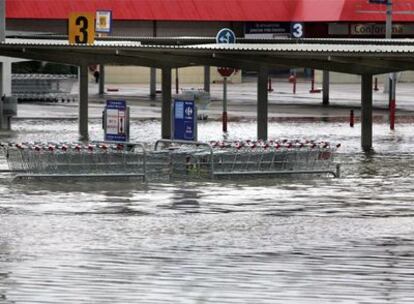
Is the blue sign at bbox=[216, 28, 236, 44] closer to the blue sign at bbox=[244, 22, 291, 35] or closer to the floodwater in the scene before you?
the floodwater

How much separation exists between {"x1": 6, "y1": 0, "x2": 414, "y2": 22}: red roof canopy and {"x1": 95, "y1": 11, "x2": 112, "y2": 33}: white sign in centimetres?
719

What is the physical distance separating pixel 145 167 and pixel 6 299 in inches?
627

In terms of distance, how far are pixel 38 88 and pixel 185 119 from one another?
32648mm

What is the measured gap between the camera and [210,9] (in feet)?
266

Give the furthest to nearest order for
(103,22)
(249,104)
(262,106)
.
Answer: (249,104) → (103,22) → (262,106)

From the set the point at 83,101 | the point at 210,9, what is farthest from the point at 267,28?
the point at 83,101

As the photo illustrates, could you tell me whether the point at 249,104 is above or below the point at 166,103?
below

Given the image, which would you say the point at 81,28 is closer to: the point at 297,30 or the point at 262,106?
the point at 262,106

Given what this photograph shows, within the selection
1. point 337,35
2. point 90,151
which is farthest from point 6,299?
point 337,35

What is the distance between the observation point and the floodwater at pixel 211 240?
828 inches

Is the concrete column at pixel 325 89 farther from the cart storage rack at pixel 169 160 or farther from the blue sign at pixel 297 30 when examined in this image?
the cart storage rack at pixel 169 160

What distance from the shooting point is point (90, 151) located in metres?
35.6

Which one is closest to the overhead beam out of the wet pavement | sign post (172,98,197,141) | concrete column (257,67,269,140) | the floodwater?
concrete column (257,67,269,140)

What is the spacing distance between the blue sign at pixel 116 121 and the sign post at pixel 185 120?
1919 millimetres
